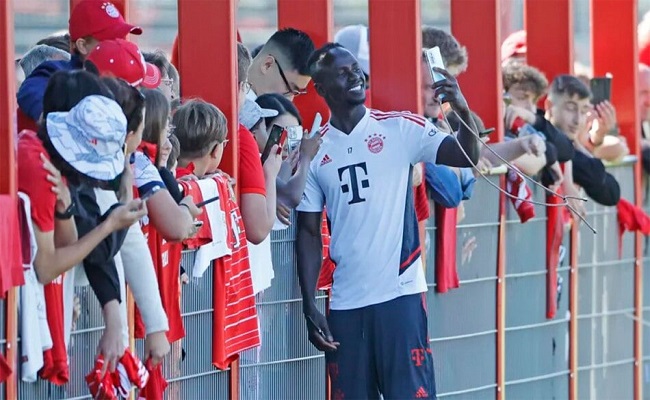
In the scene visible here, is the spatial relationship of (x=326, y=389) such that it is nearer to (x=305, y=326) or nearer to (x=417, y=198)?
(x=305, y=326)

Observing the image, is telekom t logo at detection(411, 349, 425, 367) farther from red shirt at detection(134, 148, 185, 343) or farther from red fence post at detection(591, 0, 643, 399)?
red fence post at detection(591, 0, 643, 399)

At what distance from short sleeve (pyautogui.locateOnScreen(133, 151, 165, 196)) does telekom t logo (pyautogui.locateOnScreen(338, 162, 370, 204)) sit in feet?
4.45

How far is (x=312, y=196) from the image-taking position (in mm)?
7723

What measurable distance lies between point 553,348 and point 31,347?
4.56m

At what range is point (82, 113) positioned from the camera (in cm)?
575

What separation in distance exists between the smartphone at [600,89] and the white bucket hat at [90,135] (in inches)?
220

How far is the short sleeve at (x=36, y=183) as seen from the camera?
573 cm

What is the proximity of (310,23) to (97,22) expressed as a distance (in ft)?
7.61

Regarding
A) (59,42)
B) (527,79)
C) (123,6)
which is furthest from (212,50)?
(527,79)

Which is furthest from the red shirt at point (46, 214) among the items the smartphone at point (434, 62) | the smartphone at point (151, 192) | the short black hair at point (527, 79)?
the short black hair at point (527, 79)

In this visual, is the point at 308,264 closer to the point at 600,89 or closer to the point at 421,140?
the point at 421,140

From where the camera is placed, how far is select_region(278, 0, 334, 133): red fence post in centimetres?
880

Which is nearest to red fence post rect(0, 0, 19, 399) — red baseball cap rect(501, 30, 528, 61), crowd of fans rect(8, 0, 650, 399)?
crowd of fans rect(8, 0, 650, 399)

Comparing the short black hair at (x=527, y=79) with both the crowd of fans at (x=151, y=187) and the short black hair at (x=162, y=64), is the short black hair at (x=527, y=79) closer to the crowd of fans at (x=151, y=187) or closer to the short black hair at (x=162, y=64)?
the crowd of fans at (x=151, y=187)
